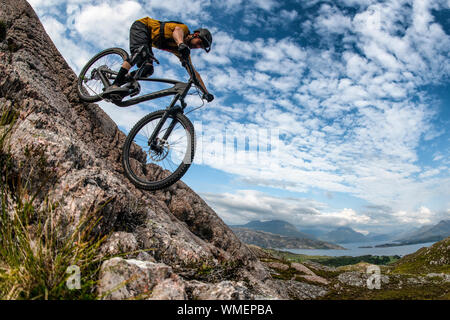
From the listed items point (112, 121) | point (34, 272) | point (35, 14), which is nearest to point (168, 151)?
point (112, 121)

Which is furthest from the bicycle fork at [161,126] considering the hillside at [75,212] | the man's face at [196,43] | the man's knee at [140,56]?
the man's knee at [140,56]

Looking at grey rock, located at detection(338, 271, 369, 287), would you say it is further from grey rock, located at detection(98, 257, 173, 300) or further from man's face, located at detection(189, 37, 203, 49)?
grey rock, located at detection(98, 257, 173, 300)

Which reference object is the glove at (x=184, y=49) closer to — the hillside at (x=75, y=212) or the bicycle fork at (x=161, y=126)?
the bicycle fork at (x=161, y=126)

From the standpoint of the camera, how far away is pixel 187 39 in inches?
333

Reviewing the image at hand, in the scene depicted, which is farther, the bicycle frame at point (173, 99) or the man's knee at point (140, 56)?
the man's knee at point (140, 56)

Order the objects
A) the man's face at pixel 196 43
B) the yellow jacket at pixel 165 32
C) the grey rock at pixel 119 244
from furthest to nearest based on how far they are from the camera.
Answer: the yellow jacket at pixel 165 32 < the man's face at pixel 196 43 < the grey rock at pixel 119 244

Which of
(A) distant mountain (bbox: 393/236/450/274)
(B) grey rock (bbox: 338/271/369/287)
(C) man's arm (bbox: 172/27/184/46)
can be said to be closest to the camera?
(C) man's arm (bbox: 172/27/184/46)

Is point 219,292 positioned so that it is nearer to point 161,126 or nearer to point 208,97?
point 161,126

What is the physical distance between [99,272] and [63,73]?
966 cm

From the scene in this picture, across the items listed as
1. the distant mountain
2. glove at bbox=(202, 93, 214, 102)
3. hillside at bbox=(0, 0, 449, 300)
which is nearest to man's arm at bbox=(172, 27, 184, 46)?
glove at bbox=(202, 93, 214, 102)

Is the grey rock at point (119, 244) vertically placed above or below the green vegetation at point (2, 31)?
below

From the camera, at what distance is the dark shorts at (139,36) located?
900 centimetres

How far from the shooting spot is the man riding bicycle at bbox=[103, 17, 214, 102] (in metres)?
8.45
